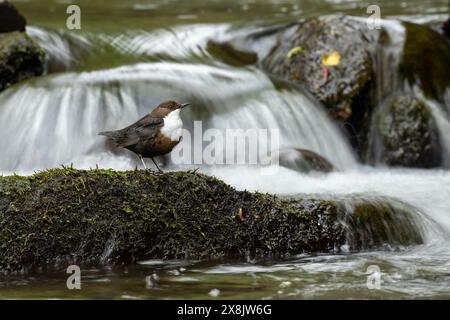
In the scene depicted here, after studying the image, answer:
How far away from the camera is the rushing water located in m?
4.86

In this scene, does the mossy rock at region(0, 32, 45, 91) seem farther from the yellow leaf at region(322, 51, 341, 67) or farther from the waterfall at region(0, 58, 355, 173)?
the yellow leaf at region(322, 51, 341, 67)

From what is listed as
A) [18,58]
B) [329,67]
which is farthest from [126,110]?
[329,67]

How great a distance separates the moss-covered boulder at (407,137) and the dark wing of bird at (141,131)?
4852mm

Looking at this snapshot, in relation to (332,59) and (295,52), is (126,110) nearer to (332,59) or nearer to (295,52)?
(295,52)

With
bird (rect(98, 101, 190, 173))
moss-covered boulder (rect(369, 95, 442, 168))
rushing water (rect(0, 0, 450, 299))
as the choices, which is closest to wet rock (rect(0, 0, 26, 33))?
rushing water (rect(0, 0, 450, 299))

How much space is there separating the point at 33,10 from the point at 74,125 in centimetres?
497

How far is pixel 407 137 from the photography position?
31.9ft

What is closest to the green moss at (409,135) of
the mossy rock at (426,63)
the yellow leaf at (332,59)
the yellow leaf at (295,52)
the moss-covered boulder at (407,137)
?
the moss-covered boulder at (407,137)

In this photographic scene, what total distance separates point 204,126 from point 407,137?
8.67 ft

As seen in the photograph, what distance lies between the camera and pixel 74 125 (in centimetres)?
868

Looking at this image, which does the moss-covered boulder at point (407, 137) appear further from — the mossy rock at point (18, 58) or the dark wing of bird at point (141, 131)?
the dark wing of bird at point (141, 131)

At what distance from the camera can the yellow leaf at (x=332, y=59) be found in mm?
9938

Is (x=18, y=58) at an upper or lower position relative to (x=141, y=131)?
upper

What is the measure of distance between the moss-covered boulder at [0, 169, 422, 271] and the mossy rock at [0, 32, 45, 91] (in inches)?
172
